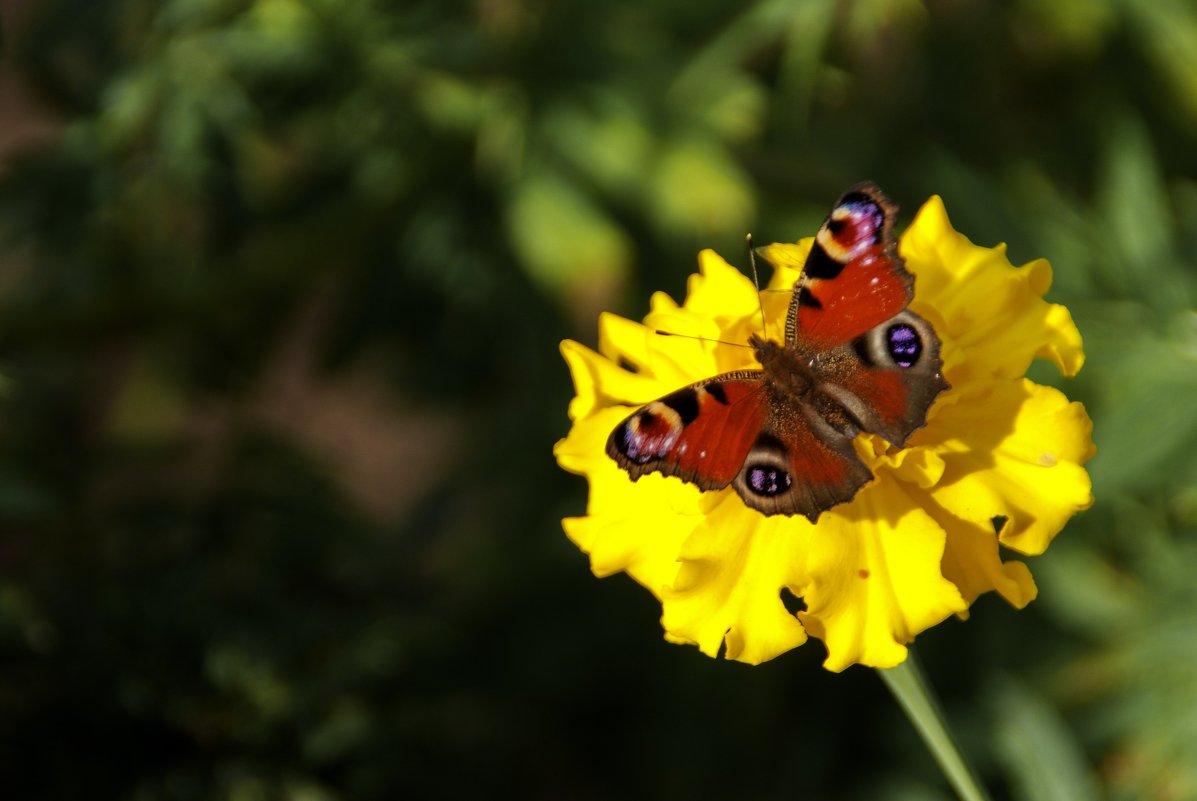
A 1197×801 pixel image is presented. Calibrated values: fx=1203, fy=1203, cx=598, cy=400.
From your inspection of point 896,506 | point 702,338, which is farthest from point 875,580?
point 702,338

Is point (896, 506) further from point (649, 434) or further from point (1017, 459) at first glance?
point (649, 434)

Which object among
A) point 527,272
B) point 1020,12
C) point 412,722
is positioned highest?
point 1020,12

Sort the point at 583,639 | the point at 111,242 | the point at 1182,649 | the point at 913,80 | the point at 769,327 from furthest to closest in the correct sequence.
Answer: the point at 913,80, the point at 583,639, the point at 111,242, the point at 1182,649, the point at 769,327

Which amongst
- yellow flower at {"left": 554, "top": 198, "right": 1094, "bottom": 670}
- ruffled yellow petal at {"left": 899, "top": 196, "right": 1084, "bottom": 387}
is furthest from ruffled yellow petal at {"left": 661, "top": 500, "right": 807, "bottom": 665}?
ruffled yellow petal at {"left": 899, "top": 196, "right": 1084, "bottom": 387}

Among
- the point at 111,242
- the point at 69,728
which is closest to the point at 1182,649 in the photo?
the point at 69,728

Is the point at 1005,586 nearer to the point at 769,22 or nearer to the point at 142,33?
the point at 769,22

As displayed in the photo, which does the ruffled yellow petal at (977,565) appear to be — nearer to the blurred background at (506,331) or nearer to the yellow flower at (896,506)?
the yellow flower at (896,506)
